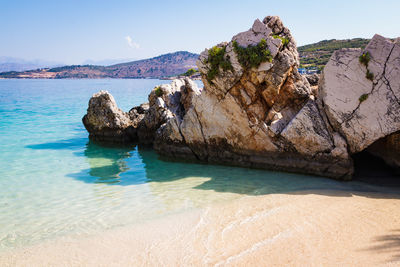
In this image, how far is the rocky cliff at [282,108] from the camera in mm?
11344

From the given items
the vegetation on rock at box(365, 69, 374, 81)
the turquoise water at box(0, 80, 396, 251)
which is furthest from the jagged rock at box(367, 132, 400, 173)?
the vegetation on rock at box(365, 69, 374, 81)

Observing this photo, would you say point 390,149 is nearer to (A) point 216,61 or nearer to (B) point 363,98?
(B) point 363,98

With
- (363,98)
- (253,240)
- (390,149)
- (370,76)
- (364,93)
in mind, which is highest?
(370,76)

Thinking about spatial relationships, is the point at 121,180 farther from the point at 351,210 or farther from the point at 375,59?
the point at 375,59

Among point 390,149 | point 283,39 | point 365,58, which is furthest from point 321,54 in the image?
point 390,149

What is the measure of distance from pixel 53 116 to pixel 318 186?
30697 millimetres

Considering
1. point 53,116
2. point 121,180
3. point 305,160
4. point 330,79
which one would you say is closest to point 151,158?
point 121,180

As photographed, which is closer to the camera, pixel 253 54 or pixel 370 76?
pixel 370 76

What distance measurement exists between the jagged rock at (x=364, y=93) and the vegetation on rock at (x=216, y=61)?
4.33m

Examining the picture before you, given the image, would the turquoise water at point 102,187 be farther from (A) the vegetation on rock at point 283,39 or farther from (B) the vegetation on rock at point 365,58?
(A) the vegetation on rock at point 283,39

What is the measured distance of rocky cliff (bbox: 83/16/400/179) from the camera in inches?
447

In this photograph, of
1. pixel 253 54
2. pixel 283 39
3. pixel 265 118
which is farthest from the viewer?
pixel 265 118

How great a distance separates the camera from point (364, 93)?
11438 mm

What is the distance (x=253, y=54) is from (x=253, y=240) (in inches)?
321
